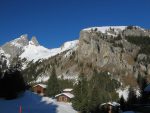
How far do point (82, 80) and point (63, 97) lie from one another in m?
27.6

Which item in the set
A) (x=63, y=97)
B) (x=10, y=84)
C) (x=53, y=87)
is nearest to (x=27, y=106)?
(x=10, y=84)

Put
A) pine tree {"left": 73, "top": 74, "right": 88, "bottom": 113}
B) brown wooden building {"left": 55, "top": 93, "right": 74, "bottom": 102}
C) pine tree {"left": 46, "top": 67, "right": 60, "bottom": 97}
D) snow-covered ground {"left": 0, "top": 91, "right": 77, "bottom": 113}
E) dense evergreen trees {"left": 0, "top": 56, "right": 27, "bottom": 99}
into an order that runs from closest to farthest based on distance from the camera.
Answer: snow-covered ground {"left": 0, "top": 91, "right": 77, "bottom": 113}
dense evergreen trees {"left": 0, "top": 56, "right": 27, "bottom": 99}
pine tree {"left": 73, "top": 74, "right": 88, "bottom": 113}
brown wooden building {"left": 55, "top": 93, "right": 74, "bottom": 102}
pine tree {"left": 46, "top": 67, "right": 60, "bottom": 97}

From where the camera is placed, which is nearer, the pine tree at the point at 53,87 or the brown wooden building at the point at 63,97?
the brown wooden building at the point at 63,97

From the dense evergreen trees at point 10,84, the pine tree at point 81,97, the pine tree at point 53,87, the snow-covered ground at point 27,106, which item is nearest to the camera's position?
the snow-covered ground at point 27,106

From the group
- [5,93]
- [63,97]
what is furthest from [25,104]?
[63,97]

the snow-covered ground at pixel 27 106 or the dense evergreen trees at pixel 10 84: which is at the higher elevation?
the dense evergreen trees at pixel 10 84

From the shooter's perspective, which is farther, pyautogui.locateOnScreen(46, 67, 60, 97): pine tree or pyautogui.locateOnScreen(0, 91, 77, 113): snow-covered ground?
pyautogui.locateOnScreen(46, 67, 60, 97): pine tree

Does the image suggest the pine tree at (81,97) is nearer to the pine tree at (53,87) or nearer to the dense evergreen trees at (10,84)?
the dense evergreen trees at (10,84)

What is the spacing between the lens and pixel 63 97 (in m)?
120

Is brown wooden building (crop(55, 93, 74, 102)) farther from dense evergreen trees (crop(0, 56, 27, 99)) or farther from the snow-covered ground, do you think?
dense evergreen trees (crop(0, 56, 27, 99))

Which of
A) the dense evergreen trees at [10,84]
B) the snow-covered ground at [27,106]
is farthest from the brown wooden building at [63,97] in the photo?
the dense evergreen trees at [10,84]

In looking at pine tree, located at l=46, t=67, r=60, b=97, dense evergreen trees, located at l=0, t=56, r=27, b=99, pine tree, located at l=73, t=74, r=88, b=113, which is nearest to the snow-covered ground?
pine tree, located at l=73, t=74, r=88, b=113

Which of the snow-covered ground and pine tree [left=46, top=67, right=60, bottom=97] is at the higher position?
pine tree [left=46, top=67, right=60, bottom=97]

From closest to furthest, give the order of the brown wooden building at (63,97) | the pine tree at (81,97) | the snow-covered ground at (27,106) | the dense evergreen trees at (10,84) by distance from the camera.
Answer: the snow-covered ground at (27,106)
the dense evergreen trees at (10,84)
the pine tree at (81,97)
the brown wooden building at (63,97)
